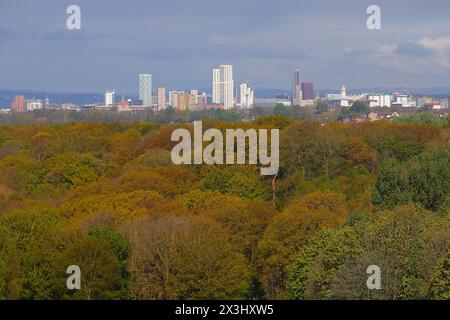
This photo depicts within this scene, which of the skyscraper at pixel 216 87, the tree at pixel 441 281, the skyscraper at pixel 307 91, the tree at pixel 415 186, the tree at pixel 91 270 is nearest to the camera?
the tree at pixel 441 281

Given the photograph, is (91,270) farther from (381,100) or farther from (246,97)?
(381,100)

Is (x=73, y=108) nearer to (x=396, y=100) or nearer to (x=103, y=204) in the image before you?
(x=396, y=100)

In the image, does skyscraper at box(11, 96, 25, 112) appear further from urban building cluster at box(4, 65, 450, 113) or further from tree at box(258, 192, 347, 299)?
tree at box(258, 192, 347, 299)

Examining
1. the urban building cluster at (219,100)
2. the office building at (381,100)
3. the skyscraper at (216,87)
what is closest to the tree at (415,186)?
the urban building cluster at (219,100)

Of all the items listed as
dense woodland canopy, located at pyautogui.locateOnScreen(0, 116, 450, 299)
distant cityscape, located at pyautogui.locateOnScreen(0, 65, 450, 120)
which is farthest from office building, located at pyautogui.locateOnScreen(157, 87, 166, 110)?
dense woodland canopy, located at pyautogui.locateOnScreen(0, 116, 450, 299)

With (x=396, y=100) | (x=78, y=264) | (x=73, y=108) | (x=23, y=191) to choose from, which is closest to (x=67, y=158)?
(x=23, y=191)

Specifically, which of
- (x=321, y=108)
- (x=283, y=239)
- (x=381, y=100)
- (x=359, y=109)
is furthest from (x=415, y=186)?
(x=381, y=100)

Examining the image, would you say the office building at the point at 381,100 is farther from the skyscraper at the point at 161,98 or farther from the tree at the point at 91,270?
the tree at the point at 91,270
